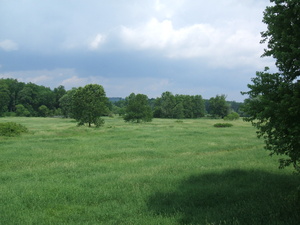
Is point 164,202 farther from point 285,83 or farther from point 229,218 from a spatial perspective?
point 285,83

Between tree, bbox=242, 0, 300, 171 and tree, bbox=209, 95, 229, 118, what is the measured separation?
121286 millimetres

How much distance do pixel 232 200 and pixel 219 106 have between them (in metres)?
123

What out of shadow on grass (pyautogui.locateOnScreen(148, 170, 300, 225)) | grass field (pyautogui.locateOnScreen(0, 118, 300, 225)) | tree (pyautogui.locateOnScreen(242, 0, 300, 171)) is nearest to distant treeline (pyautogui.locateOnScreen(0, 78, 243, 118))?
grass field (pyautogui.locateOnScreen(0, 118, 300, 225))

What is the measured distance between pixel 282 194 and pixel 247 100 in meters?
3.41

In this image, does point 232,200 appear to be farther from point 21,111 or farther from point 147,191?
point 21,111

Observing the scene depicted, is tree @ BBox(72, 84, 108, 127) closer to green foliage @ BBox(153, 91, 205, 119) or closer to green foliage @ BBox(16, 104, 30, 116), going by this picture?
green foliage @ BBox(153, 91, 205, 119)

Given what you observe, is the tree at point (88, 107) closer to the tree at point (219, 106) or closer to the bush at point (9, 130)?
the bush at point (9, 130)

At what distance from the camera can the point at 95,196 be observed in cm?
935

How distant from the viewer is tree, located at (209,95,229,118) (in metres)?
126

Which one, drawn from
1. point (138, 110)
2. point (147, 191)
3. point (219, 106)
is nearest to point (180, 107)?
point (219, 106)

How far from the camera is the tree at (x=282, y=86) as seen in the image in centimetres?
716

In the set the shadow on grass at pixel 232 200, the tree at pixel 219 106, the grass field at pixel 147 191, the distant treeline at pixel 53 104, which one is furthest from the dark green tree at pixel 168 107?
the shadow on grass at pixel 232 200

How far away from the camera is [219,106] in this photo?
127m

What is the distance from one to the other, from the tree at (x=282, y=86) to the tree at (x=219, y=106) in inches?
4775
